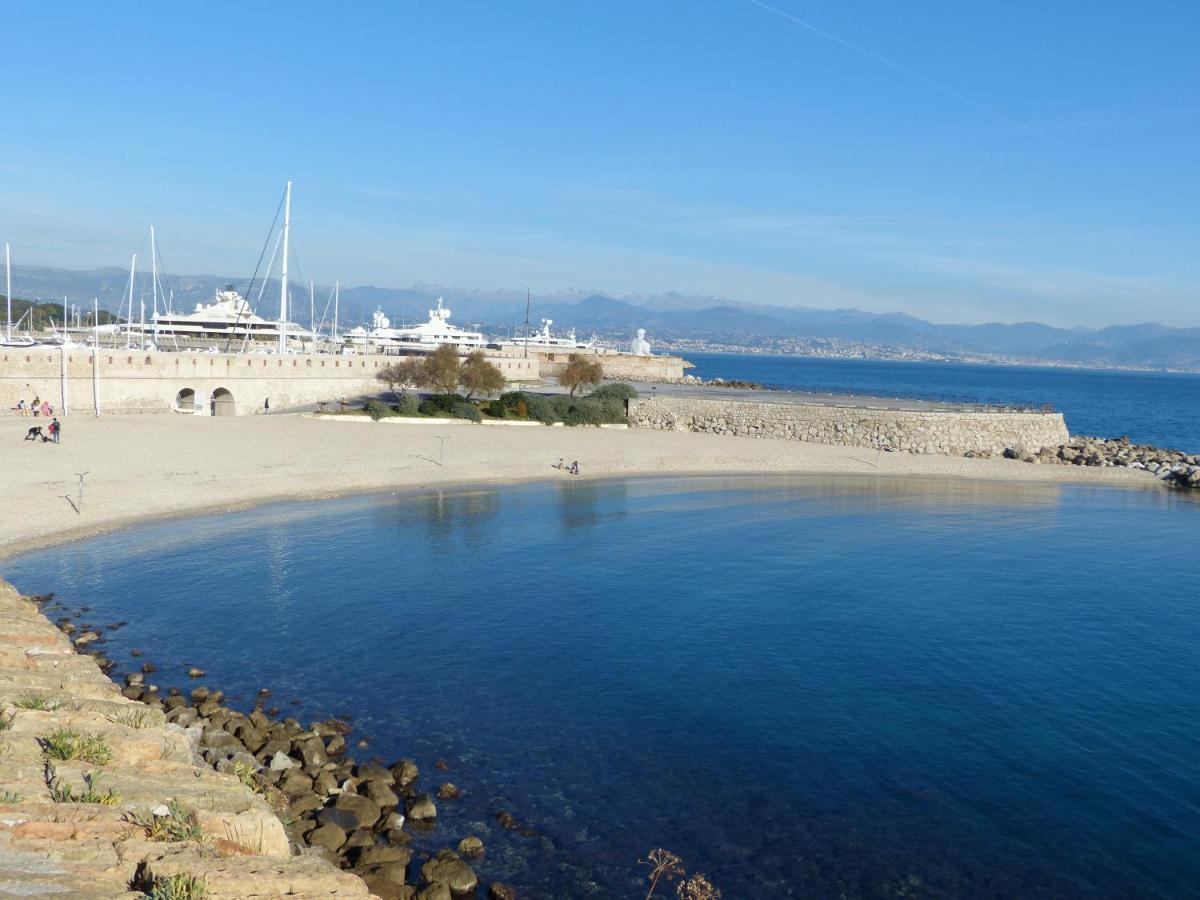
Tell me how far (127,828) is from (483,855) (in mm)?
4085

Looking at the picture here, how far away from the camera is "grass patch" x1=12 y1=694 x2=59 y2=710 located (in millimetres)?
11062

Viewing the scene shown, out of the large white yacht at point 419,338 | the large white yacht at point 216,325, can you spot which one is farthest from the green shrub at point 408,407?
the large white yacht at point 419,338

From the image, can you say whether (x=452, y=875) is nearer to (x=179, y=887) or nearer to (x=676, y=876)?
(x=676, y=876)

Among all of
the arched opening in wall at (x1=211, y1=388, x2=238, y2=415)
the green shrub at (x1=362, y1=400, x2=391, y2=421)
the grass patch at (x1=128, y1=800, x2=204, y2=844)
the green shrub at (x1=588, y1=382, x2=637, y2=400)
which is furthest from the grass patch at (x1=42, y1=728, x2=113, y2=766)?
the green shrub at (x1=588, y1=382, x2=637, y2=400)

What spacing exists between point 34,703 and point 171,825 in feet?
13.0

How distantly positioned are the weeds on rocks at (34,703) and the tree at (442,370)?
42279mm

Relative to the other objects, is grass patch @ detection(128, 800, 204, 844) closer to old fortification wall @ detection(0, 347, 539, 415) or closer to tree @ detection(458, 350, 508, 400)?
old fortification wall @ detection(0, 347, 539, 415)

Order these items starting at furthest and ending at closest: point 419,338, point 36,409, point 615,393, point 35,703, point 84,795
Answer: point 419,338 → point 615,393 → point 36,409 → point 35,703 → point 84,795

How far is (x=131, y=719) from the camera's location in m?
11.5

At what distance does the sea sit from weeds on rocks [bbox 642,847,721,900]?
162 mm

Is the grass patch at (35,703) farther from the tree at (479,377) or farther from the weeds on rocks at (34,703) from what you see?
the tree at (479,377)

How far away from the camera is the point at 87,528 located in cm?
2495

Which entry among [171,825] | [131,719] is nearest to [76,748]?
[131,719]

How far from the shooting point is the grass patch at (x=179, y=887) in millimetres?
7059
